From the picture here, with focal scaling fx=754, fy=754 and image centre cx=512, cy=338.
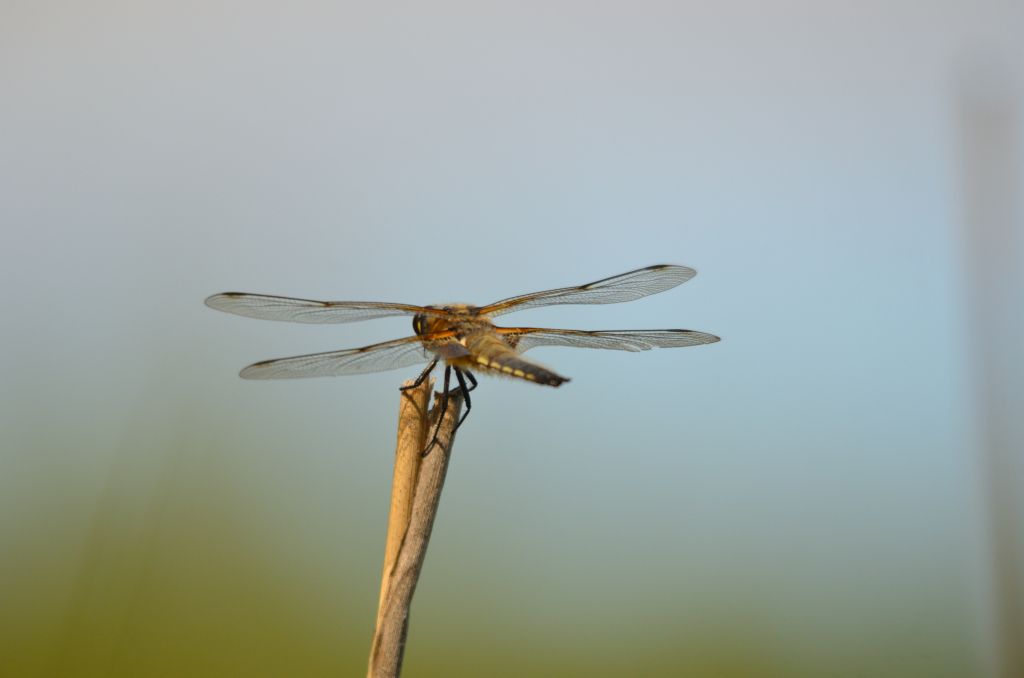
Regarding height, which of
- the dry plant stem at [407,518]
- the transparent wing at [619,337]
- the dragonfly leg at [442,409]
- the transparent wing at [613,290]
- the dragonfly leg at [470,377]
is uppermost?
the transparent wing at [613,290]

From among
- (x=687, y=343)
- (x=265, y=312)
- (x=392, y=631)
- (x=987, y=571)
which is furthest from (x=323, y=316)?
(x=987, y=571)

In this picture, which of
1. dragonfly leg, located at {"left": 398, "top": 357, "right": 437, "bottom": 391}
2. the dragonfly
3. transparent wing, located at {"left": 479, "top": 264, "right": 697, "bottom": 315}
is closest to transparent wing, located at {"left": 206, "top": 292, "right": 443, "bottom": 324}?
the dragonfly

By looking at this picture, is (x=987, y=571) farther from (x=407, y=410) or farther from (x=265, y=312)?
(x=265, y=312)

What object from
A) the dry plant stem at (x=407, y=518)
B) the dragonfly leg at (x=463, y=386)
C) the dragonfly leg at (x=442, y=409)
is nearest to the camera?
the dry plant stem at (x=407, y=518)

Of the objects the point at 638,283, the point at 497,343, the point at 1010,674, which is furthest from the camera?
the point at 1010,674

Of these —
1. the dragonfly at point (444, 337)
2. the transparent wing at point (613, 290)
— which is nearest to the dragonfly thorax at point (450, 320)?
the dragonfly at point (444, 337)

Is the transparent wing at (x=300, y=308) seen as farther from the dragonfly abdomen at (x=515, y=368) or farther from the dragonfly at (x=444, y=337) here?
the dragonfly abdomen at (x=515, y=368)

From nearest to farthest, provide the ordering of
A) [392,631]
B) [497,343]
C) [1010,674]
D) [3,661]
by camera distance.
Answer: [392,631] < [497,343] < [3,661] < [1010,674]

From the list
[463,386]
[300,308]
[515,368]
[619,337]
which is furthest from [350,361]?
[619,337]
